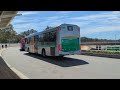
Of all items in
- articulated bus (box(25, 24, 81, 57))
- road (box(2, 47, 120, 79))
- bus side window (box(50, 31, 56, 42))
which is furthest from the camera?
bus side window (box(50, 31, 56, 42))

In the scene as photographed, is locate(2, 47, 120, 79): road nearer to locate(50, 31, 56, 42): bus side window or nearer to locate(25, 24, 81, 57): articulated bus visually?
locate(25, 24, 81, 57): articulated bus

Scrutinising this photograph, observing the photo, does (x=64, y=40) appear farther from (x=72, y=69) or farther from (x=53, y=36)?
(x=72, y=69)

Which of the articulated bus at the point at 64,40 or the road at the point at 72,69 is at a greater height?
the articulated bus at the point at 64,40

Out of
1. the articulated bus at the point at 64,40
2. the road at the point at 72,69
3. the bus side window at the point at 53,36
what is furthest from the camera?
the bus side window at the point at 53,36

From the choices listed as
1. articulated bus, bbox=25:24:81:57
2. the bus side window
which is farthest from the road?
the bus side window

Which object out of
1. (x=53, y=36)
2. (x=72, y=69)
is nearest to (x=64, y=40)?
(x=53, y=36)

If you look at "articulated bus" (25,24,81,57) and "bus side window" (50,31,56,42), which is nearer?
"articulated bus" (25,24,81,57)

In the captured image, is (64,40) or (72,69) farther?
(64,40)

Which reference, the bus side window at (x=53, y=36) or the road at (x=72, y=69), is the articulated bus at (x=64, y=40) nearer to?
the bus side window at (x=53, y=36)

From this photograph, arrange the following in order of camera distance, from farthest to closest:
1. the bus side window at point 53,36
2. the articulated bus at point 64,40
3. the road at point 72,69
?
the bus side window at point 53,36 → the articulated bus at point 64,40 → the road at point 72,69

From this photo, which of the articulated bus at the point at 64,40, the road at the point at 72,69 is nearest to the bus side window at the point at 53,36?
the articulated bus at the point at 64,40

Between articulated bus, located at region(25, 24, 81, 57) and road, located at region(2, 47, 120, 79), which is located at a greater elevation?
articulated bus, located at region(25, 24, 81, 57)
